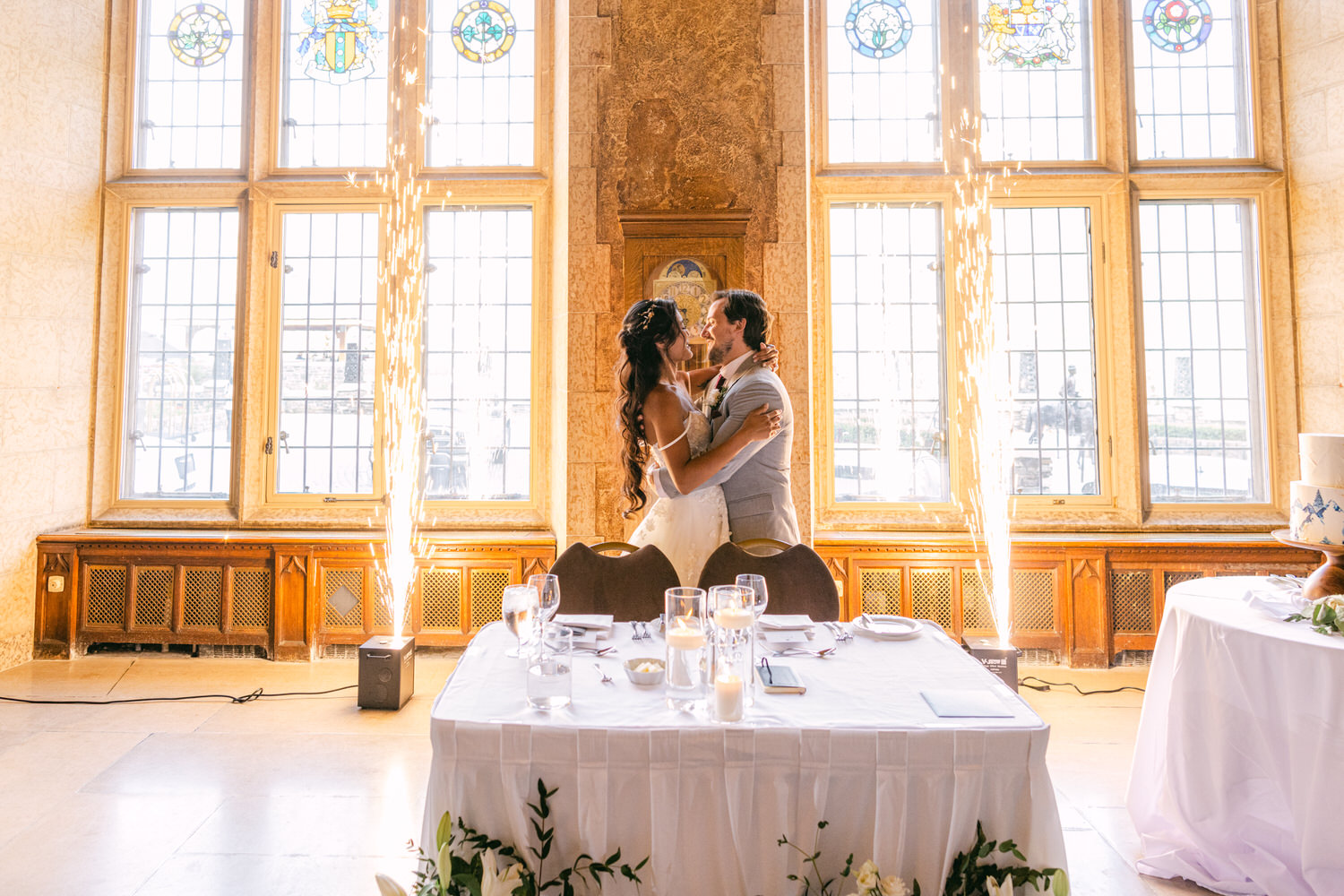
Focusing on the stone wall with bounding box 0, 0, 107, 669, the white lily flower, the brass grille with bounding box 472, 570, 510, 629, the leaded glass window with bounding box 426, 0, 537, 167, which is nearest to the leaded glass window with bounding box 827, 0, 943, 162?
the leaded glass window with bounding box 426, 0, 537, 167

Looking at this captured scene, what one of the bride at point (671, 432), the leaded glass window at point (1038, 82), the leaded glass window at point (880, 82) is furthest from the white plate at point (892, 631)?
the leaded glass window at point (1038, 82)

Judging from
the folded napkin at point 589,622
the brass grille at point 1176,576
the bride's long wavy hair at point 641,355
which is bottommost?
the brass grille at point 1176,576

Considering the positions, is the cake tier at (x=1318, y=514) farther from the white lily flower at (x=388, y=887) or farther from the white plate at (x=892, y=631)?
the white lily flower at (x=388, y=887)

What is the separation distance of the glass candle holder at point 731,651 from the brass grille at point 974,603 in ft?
9.34

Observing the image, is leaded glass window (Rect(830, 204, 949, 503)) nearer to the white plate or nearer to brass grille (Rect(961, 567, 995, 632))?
brass grille (Rect(961, 567, 995, 632))

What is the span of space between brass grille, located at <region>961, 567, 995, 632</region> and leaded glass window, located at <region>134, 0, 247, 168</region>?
4857 mm

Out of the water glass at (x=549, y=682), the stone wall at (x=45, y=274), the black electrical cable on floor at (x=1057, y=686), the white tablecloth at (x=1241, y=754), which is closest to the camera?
the water glass at (x=549, y=682)

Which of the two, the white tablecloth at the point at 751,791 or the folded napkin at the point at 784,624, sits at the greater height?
the folded napkin at the point at 784,624

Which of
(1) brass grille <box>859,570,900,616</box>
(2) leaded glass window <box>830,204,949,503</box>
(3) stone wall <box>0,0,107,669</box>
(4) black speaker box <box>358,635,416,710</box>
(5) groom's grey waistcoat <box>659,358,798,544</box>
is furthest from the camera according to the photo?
(2) leaded glass window <box>830,204,949,503</box>

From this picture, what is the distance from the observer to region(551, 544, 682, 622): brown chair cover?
90.7 inches

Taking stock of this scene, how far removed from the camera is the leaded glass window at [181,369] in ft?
13.9

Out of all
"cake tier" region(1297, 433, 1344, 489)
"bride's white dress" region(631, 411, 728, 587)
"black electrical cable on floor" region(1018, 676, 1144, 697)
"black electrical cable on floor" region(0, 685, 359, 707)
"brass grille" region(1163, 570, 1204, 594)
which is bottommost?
"black electrical cable on floor" region(1018, 676, 1144, 697)

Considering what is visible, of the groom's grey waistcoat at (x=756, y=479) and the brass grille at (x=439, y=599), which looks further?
the brass grille at (x=439, y=599)

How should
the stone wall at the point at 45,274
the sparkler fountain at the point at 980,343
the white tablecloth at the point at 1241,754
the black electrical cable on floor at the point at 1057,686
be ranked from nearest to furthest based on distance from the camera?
the white tablecloth at the point at 1241,754 < the black electrical cable on floor at the point at 1057,686 < the stone wall at the point at 45,274 < the sparkler fountain at the point at 980,343
